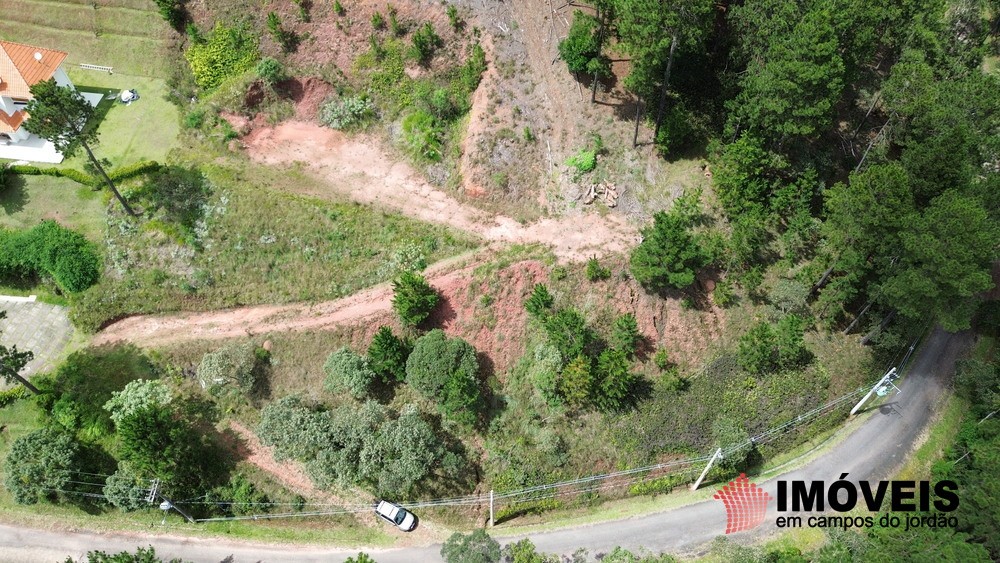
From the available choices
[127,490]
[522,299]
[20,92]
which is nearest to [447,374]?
[522,299]

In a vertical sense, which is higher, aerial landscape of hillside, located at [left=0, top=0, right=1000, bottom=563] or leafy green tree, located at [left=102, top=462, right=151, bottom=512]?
aerial landscape of hillside, located at [left=0, top=0, right=1000, bottom=563]

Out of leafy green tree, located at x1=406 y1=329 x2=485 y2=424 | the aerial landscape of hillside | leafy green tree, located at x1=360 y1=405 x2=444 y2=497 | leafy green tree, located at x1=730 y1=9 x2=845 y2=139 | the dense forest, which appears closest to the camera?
the dense forest

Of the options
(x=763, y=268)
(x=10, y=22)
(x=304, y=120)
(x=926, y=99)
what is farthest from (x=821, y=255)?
(x=10, y=22)

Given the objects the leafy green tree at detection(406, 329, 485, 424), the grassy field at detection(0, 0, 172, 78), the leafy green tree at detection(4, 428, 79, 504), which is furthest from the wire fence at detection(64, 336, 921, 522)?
the grassy field at detection(0, 0, 172, 78)

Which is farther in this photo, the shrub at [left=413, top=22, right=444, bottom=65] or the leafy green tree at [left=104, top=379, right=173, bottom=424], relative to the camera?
the shrub at [left=413, top=22, right=444, bottom=65]

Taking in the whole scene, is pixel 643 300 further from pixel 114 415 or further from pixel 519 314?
pixel 114 415

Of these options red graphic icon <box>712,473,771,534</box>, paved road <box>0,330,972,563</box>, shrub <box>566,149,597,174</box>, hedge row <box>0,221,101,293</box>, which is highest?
shrub <box>566,149,597,174</box>

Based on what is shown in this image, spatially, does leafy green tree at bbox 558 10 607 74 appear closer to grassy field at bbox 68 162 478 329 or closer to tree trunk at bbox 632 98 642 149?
tree trunk at bbox 632 98 642 149
